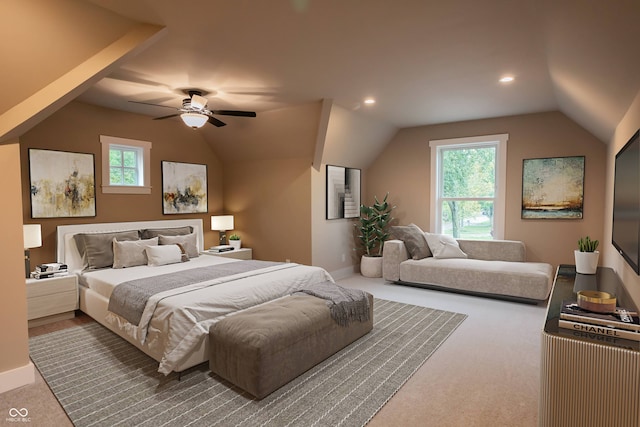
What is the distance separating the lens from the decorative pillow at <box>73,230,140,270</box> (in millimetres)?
4105

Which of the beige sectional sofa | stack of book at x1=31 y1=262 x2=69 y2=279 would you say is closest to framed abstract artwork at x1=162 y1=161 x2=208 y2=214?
stack of book at x1=31 y1=262 x2=69 y2=279

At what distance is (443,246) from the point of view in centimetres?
539

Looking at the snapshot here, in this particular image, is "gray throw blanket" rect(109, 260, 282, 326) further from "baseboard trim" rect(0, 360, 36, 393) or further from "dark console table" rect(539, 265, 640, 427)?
"dark console table" rect(539, 265, 640, 427)

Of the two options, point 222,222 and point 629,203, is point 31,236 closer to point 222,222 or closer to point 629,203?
point 222,222

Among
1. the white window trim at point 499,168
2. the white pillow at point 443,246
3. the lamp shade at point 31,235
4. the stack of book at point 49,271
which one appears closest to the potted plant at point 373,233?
the white pillow at point 443,246

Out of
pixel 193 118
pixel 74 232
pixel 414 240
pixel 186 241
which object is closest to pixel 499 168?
pixel 414 240

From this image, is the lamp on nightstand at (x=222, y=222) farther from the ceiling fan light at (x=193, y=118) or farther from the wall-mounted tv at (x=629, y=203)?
the wall-mounted tv at (x=629, y=203)

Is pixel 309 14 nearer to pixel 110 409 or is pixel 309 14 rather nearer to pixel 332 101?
pixel 332 101

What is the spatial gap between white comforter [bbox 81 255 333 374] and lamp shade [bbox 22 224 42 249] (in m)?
0.68

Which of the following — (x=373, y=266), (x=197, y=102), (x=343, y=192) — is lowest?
(x=373, y=266)

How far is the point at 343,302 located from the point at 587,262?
259cm

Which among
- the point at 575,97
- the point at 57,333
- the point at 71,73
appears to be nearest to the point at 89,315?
the point at 57,333

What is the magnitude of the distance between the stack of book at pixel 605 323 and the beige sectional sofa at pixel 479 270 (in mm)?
2479

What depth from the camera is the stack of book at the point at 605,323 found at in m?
1.76
